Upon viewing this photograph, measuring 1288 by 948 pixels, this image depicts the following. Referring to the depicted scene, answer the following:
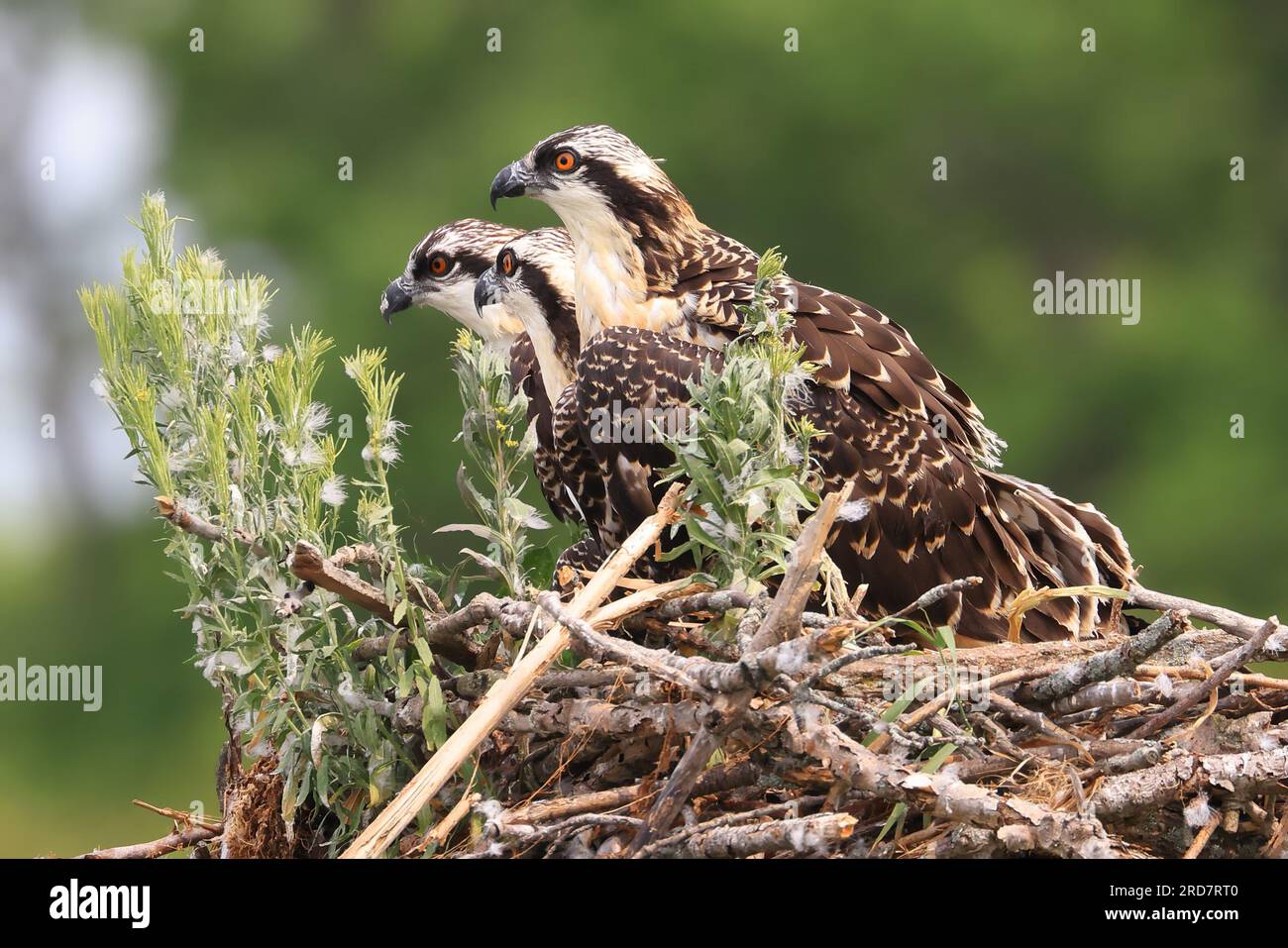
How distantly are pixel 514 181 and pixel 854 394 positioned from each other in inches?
39.4

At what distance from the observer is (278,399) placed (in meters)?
2.53

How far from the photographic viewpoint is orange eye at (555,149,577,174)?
372 cm

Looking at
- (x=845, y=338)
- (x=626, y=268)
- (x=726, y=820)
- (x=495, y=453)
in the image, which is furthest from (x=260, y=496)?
(x=845, y=338)

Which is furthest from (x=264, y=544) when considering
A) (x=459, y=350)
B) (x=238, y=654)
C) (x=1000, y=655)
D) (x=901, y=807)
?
(x=1000, y=655)

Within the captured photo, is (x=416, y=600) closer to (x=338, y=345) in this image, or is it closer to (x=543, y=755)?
(x=543, y=755)

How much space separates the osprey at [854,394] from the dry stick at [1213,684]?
0.78 m

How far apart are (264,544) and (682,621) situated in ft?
2.39

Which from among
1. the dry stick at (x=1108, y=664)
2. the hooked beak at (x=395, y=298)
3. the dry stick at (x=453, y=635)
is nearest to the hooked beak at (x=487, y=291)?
the hooked beak at (x=395, y=298)

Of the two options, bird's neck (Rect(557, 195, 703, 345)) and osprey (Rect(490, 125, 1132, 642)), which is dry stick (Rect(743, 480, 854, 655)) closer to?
osprey (Rect(490, 125, 1132, 642))

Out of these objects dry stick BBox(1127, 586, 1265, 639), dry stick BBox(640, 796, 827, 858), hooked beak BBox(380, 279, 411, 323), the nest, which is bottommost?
dry stick BBox(640, 796, 827, 858)

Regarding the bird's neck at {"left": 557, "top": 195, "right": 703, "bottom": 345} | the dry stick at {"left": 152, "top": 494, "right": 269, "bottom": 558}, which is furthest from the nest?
the bird's neck at {"left": 557, "top": 195, "right": 703, "bottom": 345}

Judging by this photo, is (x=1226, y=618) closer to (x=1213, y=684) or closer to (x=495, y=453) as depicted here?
(x=1213, y=684)
